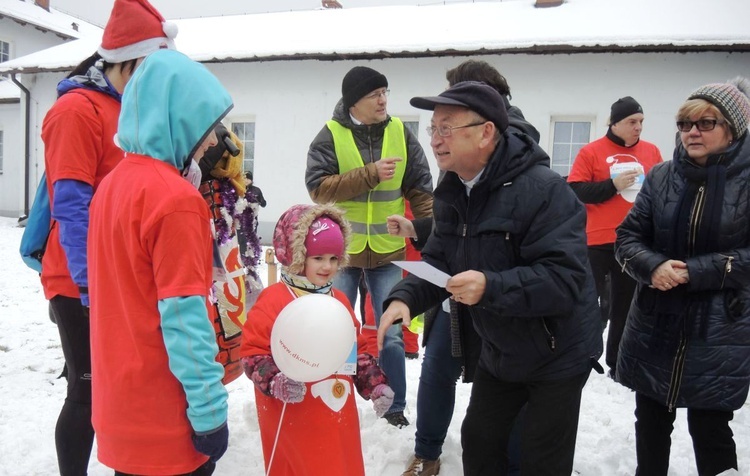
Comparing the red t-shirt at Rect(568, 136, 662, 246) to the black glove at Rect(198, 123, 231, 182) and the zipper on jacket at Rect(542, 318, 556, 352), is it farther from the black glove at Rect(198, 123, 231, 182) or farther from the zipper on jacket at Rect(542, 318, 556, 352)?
the black glove at Rect(198, 123, 231, 182)

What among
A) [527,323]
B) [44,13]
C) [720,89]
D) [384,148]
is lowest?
[527,323]

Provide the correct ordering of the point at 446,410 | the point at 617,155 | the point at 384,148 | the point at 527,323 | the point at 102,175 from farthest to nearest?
the point at 617,155, the point at 384,148, the point at 446,410, the point at 102,175, the point at 527,323

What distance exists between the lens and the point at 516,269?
6.47 ft

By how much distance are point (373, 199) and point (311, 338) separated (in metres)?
1.76

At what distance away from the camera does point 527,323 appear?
2.11 m

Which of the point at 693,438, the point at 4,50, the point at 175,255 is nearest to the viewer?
the point at 175,255

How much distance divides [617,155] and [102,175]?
396 cm

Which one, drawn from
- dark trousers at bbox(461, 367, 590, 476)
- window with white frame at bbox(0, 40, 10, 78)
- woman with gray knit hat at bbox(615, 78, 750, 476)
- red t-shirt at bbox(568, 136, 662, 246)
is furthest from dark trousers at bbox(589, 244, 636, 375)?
window with white frame at bbox(0, 40, 10, 78)

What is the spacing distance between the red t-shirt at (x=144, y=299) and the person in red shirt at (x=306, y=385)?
56 cm

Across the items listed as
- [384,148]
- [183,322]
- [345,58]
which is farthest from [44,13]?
[183,322]

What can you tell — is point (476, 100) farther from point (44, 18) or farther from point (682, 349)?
point (44, 18)

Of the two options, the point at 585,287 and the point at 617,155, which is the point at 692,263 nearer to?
the point at 585,287

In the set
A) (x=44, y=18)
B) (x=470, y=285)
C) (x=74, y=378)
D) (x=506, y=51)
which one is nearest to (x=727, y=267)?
(x=470, y=285)

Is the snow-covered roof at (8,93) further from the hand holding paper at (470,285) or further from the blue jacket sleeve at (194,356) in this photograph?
the hand holding paper at (470,285)
